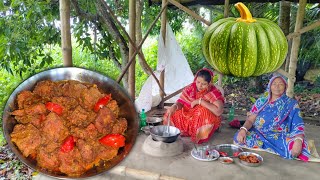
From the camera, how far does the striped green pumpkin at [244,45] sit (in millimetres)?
1470

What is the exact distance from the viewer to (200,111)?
4281 mm

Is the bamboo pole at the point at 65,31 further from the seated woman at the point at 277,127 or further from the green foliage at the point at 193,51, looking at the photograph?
the green foliage at the point at 193,51

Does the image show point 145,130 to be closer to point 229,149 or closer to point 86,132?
point 229,149

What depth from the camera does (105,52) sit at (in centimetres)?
544

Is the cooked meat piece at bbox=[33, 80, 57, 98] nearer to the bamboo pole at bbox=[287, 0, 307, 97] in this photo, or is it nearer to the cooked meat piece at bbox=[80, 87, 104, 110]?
the cooked meat piece at bbox=[80, 87, 104, 110]

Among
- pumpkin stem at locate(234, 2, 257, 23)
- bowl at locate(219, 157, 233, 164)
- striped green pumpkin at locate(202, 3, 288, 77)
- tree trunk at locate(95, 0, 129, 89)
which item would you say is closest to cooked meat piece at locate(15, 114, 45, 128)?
striped green pumpkin at locate(202, 3, 288, 77)

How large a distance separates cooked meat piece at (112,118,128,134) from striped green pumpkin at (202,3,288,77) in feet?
1.89

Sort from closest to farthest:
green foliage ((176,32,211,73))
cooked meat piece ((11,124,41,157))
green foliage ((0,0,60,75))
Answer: cooked meat piece ((11,124,41,157)) < green foliage ((0,0,60,75)) < green foliage ((176,32,211,73))

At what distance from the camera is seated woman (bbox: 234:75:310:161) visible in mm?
3648

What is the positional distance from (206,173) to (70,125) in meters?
2.33

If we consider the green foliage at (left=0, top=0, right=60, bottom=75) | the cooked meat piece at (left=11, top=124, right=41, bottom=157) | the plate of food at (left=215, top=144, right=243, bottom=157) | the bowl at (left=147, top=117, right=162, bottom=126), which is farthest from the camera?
the bowl at (left=147, top=117, right=162, bottom=126)

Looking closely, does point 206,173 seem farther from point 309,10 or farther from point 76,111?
point 309,10

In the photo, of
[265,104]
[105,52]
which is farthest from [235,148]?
[105,52]

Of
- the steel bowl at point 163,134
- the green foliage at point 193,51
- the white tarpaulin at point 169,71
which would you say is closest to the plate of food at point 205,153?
the steel bowl at point 163,134
